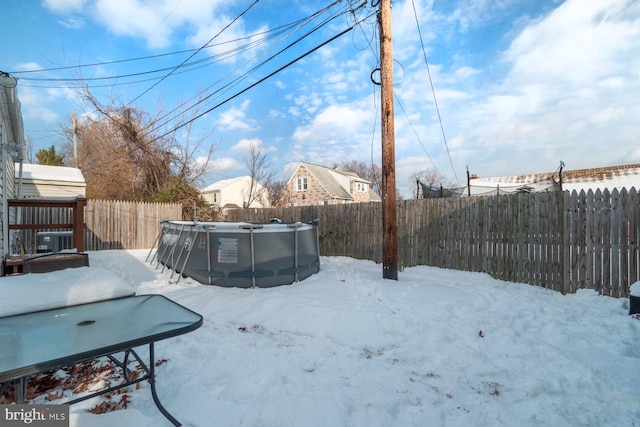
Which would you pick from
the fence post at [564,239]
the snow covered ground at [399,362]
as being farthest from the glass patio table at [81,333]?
the fence post at [564,239]

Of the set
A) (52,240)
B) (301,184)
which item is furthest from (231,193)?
(52,240)

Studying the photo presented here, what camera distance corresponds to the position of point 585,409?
2.14 m

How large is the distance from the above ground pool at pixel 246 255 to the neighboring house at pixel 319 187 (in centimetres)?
1835

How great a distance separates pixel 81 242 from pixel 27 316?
4033mm

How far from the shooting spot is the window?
1047 inches

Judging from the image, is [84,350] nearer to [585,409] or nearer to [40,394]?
[40,394]

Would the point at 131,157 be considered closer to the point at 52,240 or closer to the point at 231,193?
the point at 52,240

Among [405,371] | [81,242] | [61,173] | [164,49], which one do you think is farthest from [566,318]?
[61,173]

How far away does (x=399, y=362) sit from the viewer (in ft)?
9.44

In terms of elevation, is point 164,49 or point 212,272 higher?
point 164,49

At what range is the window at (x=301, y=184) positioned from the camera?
1047 inches
